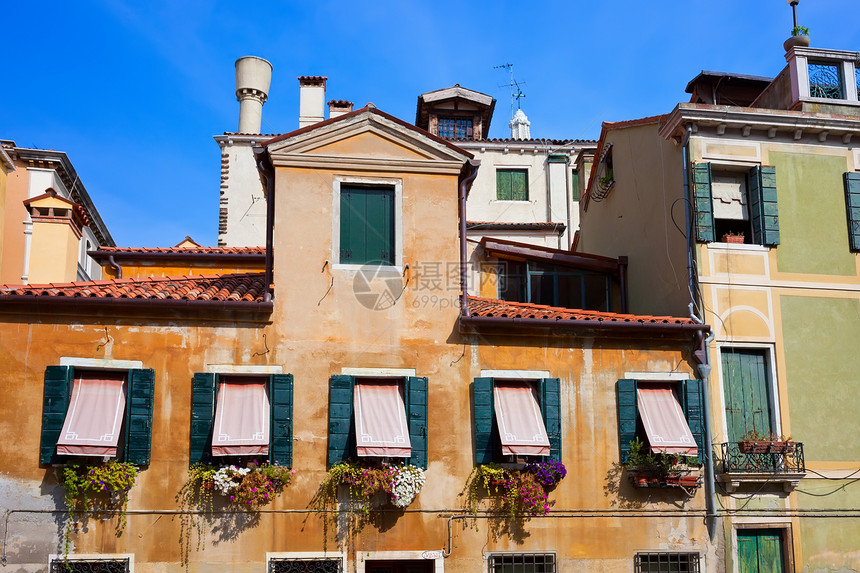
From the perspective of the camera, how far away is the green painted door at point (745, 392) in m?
15.6

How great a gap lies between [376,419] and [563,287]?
260 inches

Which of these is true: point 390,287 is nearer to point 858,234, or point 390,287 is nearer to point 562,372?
point 562,372

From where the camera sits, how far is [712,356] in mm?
15742

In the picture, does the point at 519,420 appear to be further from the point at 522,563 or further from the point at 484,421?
the point at 522,563

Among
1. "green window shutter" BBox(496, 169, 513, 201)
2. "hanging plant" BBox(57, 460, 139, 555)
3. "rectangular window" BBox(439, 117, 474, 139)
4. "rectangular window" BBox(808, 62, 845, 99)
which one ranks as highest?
"rectangular window" BBox(439, 117, 474, 139)

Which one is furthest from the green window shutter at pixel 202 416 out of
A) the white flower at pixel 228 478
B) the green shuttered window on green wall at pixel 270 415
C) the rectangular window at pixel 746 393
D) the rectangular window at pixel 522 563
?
the rectangular window at pixel 746 393

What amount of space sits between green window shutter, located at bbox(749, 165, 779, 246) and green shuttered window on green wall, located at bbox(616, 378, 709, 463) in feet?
10.1

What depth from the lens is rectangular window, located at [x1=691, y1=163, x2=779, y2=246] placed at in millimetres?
16391

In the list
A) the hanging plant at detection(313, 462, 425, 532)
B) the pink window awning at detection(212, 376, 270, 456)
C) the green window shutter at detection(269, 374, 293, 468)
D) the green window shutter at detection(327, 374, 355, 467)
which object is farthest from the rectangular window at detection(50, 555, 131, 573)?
the green window shutter at detection(327, 374, 355, 467)

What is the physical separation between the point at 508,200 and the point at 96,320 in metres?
18.4

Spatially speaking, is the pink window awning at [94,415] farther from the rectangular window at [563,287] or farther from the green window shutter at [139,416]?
the rectangular window at [563,287]

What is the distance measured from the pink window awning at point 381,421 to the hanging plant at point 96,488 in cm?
341

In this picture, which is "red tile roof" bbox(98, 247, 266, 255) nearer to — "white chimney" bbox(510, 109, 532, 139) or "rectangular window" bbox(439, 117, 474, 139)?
"rectangular window" bbox(439, 117, 474, 139)

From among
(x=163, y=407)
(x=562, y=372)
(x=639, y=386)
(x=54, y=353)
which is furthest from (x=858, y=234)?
(x=54, y=353)
